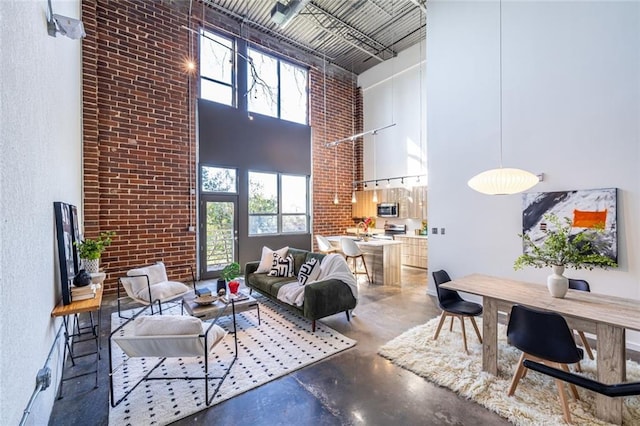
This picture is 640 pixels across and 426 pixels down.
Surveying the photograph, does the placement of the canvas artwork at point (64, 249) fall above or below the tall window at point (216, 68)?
below

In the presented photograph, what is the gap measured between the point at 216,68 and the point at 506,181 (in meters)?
6.00

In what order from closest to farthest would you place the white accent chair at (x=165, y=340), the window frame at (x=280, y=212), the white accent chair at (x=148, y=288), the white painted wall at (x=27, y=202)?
the white painted wall at (x=27, y=202)
the white accent chair at (x=165, y=340)
the white accent chair at (x=148, y=288)
the window frame at (x=280, y=212)

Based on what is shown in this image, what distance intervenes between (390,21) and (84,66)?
6.00 metres

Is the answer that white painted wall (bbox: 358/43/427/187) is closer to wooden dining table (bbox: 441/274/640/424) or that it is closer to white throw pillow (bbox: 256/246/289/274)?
white throw pillow (bbox: 256/246/289/274)

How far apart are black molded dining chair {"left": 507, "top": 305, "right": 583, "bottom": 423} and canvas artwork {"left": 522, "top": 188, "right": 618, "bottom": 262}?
1.73m

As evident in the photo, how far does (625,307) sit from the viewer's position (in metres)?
2.12

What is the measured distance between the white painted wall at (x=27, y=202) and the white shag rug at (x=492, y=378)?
8.78 ft

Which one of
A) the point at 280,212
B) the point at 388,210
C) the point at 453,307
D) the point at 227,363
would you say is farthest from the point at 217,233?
the point at 453,307

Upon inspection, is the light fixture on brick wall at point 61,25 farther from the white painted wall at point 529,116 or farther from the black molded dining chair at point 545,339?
the white painted wall at point 529,116

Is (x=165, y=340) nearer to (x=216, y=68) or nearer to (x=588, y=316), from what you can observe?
(x=588, y=316)

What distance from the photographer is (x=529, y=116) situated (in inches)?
144

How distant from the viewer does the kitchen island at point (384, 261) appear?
5.47 m

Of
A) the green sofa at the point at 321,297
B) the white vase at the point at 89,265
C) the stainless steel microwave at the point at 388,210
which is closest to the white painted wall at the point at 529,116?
the green sofa at the point at 321,297

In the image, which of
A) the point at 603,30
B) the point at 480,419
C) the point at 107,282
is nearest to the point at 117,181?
the point at 107,282
